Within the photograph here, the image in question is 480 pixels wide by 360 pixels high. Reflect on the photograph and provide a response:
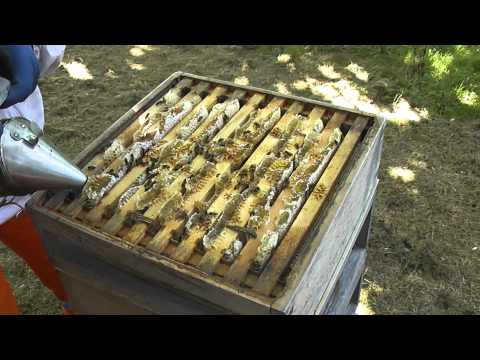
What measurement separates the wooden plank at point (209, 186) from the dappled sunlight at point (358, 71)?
3.26 m

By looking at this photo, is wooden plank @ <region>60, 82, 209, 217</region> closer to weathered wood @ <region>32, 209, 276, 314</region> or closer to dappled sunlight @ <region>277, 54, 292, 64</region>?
weathered wood @ <region>32, 209, 276, 314</region>

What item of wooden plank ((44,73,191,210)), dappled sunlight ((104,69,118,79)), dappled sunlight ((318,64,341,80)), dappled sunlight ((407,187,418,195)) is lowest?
wooden plank ((44,73,191,210))

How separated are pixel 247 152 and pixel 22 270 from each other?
2484 millimetres

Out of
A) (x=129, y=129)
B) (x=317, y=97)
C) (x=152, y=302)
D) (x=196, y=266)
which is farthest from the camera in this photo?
(x=317, y=97)

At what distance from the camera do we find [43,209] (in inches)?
76.5

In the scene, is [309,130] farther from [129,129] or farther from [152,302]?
[152,302]

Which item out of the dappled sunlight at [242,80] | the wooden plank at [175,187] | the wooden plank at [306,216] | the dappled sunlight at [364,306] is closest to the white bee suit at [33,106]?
the wooden plank at [175,187]

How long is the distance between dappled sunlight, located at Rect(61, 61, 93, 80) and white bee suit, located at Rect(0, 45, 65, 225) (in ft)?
11.5

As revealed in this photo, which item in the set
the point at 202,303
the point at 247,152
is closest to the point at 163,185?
the point at 247,152

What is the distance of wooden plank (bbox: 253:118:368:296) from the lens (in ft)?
5.44

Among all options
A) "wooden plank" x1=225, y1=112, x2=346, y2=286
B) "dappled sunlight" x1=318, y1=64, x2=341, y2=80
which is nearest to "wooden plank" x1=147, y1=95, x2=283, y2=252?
"wooden plank" x1=225, y1=112, x2=346, y2=286

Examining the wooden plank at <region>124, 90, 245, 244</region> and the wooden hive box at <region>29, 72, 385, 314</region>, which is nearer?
the wooden hive box at <region>29, 72, 385, 314</region>

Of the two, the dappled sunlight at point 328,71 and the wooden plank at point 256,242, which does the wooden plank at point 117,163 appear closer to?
the wooden plank at point 256,242

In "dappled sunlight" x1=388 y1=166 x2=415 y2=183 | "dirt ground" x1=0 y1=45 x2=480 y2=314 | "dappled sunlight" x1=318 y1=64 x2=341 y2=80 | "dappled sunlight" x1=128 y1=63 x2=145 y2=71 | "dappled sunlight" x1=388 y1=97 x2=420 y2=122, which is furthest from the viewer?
"dappled sunlight" x1=128 y1=63 x2=145 y2=71
